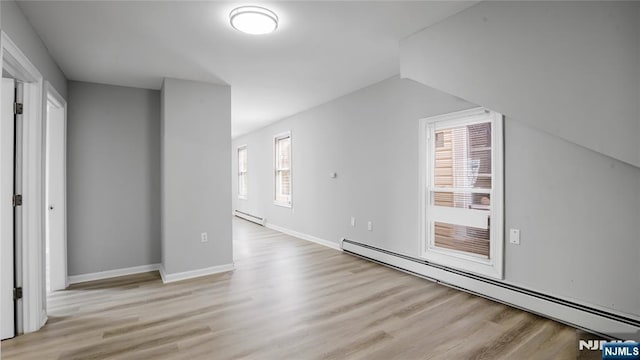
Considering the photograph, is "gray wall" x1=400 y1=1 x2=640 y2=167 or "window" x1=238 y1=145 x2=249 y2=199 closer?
"gray wall" x1=400 y1=1 x2=640 y2=167

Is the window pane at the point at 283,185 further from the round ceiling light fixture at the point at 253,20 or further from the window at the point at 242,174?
the round ceiling light fixture at the point at 253,20

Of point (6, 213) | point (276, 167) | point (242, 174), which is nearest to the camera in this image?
point (6, 213)

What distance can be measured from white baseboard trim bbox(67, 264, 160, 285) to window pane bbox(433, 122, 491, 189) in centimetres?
393

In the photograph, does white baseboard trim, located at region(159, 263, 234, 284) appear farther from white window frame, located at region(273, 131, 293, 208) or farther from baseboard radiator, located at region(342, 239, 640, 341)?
white window frame, located at region(273, 131, 293, 208)

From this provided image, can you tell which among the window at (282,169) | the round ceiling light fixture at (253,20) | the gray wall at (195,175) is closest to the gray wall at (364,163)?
the window at (282,169)

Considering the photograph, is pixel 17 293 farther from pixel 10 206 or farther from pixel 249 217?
pixel 249 217

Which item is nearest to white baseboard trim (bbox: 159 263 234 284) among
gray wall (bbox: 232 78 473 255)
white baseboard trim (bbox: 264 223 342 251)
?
white baseboard trim (bbox: 264 223 342 251)

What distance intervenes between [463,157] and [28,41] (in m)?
4.07

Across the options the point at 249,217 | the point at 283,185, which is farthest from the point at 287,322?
the point at 249,217

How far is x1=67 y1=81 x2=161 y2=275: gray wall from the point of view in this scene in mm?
3791

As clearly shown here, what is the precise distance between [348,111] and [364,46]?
6.02 ft

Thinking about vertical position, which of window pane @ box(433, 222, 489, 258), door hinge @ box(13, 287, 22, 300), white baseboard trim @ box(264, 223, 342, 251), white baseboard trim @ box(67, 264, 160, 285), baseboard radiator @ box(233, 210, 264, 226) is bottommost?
white baseboard trim @ box(67, 264, 160, 285)

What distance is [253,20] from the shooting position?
2344 millimetres

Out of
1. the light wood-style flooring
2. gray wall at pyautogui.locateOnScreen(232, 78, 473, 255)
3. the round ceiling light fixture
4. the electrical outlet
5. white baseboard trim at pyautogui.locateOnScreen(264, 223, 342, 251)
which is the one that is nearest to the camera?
the light wood-style flooring
